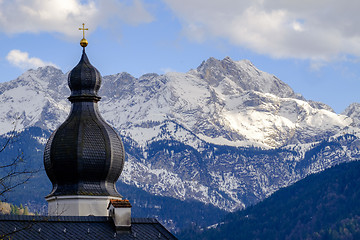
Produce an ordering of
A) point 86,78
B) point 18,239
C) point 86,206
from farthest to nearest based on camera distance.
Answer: point 86,78 → point 86,206 → point 18,239

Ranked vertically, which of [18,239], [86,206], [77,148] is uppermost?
[77,148]

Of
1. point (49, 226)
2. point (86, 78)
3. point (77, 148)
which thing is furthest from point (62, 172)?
point (49, 226)

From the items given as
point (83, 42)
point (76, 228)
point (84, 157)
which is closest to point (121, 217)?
point (76, 228)

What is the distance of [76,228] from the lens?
223 feet

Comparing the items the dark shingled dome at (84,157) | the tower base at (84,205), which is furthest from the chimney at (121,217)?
the dark shingled dome at (84,157)

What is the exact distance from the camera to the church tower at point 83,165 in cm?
8062

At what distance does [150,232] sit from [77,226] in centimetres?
526

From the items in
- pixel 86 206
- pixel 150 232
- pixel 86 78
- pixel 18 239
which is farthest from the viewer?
pixel 86 78

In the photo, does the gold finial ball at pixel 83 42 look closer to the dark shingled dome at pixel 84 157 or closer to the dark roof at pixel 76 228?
the dark shingled dome at pixel 84 157

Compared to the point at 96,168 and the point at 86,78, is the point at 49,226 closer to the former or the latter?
the point at 96,168

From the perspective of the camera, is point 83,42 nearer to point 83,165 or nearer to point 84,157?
point 84,157

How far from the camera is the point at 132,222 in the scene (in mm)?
71062

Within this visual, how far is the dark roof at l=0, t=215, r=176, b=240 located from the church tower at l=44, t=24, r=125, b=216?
973 cm

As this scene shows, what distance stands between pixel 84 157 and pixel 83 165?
67 centimetres
